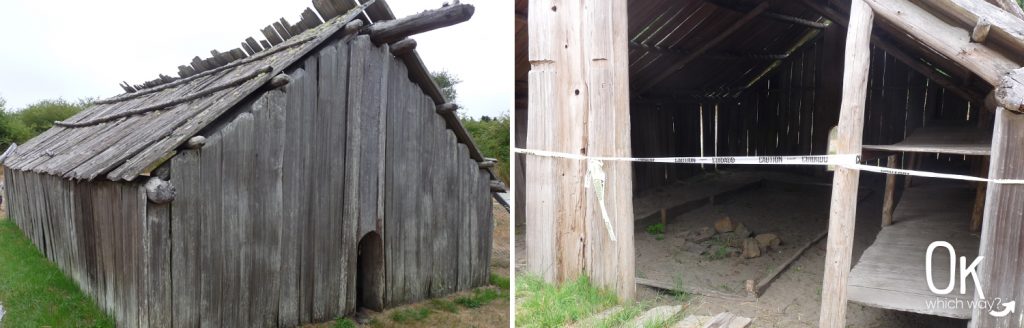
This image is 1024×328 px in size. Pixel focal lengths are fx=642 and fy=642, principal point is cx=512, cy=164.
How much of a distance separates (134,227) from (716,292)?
18.6 feet

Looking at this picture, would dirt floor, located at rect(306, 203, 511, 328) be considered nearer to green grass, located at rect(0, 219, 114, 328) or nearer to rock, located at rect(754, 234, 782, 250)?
green grass, located at rect(0, 219, 114, 328)

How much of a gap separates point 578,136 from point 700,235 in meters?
4.03

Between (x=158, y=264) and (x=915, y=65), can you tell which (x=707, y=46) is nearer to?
(x=915, y=65)

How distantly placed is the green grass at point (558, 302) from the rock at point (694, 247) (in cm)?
310

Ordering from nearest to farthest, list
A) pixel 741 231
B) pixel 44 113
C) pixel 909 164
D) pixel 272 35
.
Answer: pixel 741 231
pixel 909 164
pixel 272 35
pixel 44 113

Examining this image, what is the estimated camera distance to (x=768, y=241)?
8031 mm

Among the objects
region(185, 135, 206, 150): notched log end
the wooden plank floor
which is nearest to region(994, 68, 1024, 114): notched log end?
the wooden plank floor

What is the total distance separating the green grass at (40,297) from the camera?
6949 mm

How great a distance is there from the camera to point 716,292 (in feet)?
20.5

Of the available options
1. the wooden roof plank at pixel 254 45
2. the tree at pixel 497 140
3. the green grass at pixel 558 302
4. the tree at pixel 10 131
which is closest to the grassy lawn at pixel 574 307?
the green grass at pixel 558 302

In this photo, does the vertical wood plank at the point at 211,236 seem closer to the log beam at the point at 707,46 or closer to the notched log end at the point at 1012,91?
the notched log end at the point at 1012,91

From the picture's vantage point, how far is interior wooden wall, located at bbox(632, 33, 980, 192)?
454 inches

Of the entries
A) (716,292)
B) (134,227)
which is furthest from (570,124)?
(134,227)

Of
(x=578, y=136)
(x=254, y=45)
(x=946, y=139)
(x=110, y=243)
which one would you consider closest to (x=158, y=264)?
(x=110, y=243)
